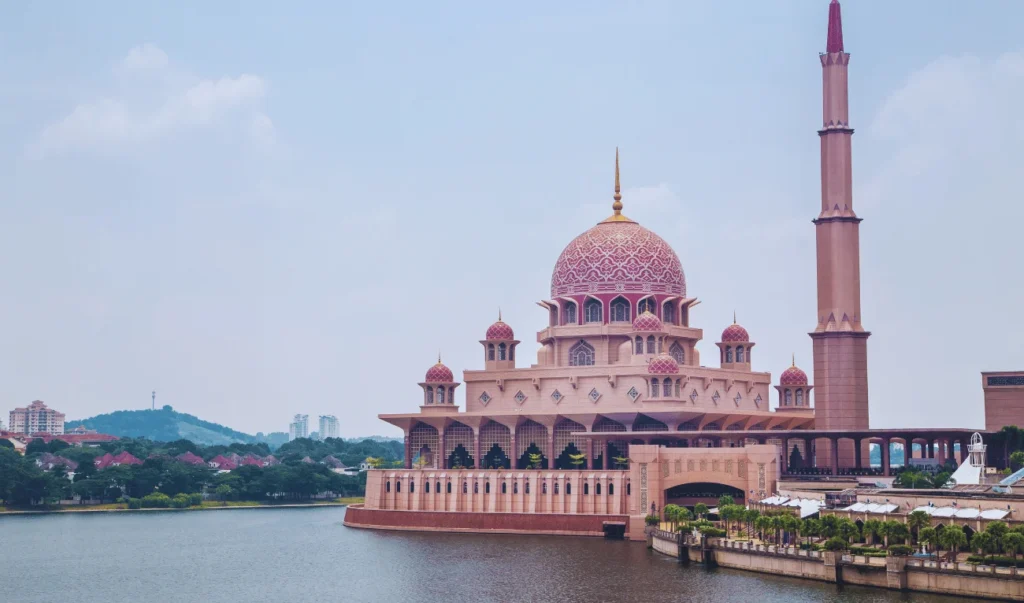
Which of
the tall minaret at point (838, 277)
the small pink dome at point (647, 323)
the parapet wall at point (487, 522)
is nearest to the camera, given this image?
the parapet wall at point (487, 522)

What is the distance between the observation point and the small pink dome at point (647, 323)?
10706cm

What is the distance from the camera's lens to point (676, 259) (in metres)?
116

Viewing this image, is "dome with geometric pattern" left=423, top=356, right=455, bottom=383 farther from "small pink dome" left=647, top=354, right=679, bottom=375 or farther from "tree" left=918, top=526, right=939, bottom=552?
"tree" left=918, top=526, right=939, bottom=552

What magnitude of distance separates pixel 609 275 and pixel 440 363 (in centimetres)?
1390

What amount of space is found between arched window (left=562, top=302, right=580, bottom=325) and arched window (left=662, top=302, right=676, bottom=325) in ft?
22.0

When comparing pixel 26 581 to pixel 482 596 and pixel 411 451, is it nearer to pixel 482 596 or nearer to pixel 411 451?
pixel 482 596

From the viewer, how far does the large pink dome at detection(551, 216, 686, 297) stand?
112812 millimetres

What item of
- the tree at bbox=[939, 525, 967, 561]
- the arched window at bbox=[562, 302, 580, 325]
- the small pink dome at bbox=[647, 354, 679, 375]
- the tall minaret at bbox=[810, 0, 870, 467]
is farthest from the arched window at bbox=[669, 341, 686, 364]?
the tree at bbox=[939, 525, 967, 561]

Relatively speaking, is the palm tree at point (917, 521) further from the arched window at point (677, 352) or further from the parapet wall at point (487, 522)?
the arched window at point (677, 352)

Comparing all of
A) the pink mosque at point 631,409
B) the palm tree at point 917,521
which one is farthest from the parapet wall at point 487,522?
the palm tree at point 917,521

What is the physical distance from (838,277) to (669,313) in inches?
620

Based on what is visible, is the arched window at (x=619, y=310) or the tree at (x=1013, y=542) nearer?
the tree at (x=1013, y=542)

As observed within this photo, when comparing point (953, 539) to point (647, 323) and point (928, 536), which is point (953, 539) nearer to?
point (928, 536)

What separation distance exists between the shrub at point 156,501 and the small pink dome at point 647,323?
55132 mm
